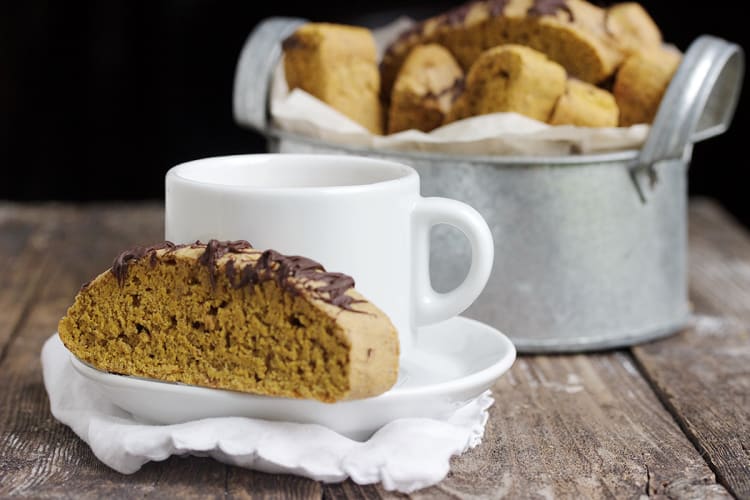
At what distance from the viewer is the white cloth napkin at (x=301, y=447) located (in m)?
0.68

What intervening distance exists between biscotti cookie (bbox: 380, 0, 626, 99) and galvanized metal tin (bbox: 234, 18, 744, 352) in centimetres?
10

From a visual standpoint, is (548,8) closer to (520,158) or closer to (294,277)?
(520,158)

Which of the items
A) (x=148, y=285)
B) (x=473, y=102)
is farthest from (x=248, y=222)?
(x=473, y=102)

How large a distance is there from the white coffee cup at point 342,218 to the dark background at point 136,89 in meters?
1.31

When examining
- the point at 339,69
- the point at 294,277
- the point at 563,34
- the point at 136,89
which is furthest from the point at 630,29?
the point at 136,89

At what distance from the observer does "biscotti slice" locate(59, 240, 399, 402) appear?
0.67 m

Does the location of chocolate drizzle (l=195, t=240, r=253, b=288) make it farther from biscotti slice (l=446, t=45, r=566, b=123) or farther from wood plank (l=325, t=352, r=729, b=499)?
biscotti slice (l=446, t=45, r=566, b=123)

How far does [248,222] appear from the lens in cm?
74

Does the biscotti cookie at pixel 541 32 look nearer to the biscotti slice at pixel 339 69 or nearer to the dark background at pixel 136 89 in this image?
the biscotti slice at pixel 339 69

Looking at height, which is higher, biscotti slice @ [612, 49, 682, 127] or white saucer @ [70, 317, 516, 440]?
biscotti slice @ [612, 49, 682, 127]

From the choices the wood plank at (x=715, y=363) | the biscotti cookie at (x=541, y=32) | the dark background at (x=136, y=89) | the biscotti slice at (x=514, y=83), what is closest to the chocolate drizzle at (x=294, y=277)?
the wood plank at (x=715, y=363)

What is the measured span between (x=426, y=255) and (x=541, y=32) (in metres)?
0.39

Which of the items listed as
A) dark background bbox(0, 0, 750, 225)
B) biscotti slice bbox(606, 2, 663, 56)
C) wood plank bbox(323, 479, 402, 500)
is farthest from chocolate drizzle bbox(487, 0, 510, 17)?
dark background bbox(0, 0, 750, 225)

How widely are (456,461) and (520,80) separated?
43cm
